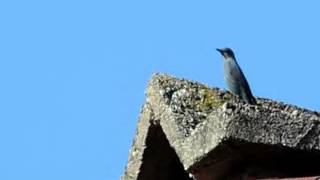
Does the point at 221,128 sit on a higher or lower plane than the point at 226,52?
lower

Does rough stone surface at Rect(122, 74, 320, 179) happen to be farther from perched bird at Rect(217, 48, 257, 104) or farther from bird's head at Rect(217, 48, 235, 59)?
bird's head at Rect(217, 48, 235, 59)

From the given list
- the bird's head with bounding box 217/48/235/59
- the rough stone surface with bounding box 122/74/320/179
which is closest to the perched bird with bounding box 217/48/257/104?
the bird's head with bounding box 217/48/235/59

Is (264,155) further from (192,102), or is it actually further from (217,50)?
(217,50)

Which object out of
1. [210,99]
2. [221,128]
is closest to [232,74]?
[210,99]

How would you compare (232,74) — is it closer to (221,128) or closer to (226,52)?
(226,52)

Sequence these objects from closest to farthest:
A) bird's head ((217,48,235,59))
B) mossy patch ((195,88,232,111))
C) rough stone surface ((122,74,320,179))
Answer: rough stone surface ((122,74,320,179))
mossy patch ((195,88,232,111))
bird's head ((217,48,235,59))

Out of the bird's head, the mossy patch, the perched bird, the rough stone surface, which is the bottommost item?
the rough stone surface

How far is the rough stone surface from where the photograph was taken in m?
3.84

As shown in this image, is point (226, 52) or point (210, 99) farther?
point (226, 52)

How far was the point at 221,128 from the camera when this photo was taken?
384cm

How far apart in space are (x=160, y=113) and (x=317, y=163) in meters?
0.81

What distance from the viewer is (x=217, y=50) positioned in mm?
10805

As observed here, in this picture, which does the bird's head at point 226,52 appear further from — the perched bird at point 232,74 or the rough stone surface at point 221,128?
the rough stone surface at point 221,128

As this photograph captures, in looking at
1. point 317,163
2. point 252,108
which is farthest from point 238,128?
point 317,163
